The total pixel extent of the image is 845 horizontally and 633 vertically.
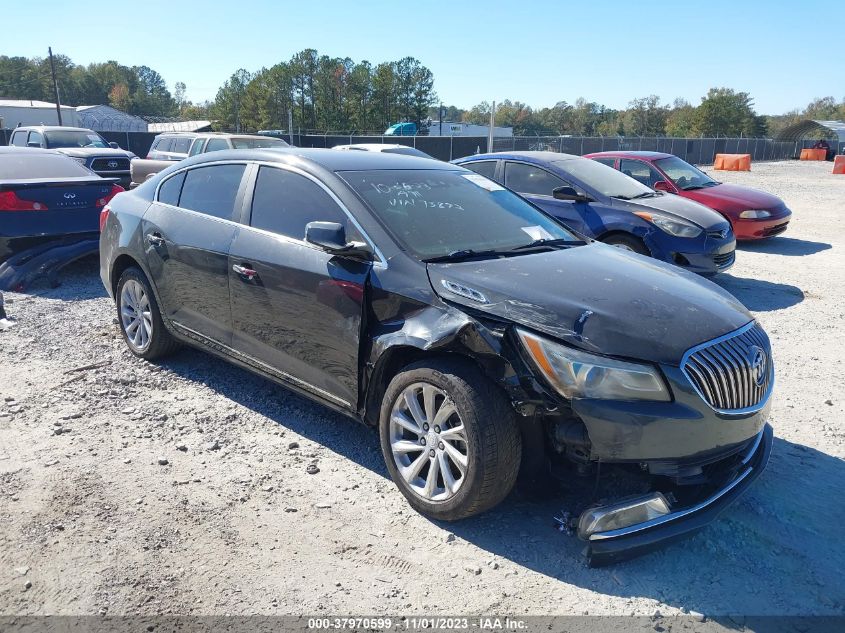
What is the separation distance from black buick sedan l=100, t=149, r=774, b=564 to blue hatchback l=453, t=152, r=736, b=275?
3.67 meters

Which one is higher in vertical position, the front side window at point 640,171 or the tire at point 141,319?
the front side window at point 640,171

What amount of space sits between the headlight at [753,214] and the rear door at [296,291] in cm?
910

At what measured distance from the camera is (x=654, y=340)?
9.54ft


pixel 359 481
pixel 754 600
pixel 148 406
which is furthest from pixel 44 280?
pixel 754 600

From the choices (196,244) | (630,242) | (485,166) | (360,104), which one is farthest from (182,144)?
(360,104)

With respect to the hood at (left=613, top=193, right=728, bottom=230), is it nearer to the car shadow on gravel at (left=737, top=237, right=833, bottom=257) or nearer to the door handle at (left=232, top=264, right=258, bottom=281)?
the car shadow on gravel at (left=737, top=237, right=833, bottom=257)

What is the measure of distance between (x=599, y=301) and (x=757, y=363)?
2.68 feet

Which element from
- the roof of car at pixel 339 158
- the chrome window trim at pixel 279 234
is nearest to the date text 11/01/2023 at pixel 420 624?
the chrome window trim at pixel 279 234

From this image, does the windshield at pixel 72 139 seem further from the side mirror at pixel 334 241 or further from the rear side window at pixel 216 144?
the side mirror at pixel 334 241

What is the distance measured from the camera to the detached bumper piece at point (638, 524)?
2.78m

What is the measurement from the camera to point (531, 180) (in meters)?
8.62

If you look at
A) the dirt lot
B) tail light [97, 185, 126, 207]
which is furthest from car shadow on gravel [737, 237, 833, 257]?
tail light [97, 185, 126, 207]

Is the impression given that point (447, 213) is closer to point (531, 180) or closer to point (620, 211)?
point (620, 211)

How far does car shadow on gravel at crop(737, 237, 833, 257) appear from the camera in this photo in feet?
36.2
